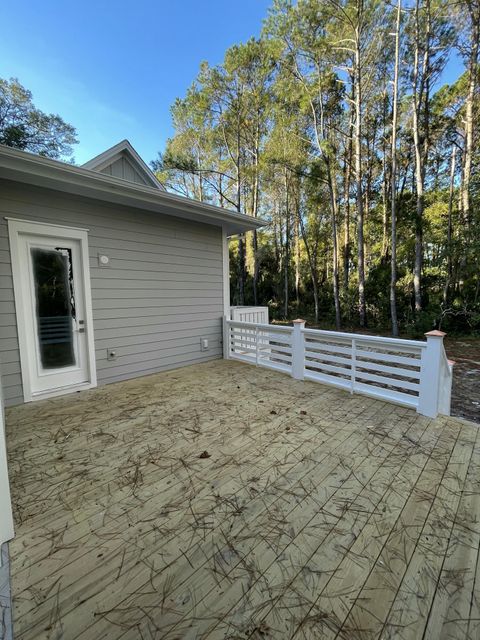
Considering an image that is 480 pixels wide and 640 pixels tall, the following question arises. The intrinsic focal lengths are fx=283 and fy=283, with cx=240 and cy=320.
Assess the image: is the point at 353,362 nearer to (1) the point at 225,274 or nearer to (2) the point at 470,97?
(1) the point at 225,274

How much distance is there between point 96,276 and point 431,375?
13.4 ft

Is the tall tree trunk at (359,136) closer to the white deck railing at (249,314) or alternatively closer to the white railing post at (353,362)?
the white deck railing at (249,314)

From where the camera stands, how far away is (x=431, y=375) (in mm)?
2770

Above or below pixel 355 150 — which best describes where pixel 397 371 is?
below

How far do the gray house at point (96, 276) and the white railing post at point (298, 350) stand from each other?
1.80 m

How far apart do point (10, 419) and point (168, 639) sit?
2.77m

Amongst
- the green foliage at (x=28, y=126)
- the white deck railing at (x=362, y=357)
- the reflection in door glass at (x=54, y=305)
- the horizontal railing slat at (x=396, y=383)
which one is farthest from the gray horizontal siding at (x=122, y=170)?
the green foliage at (x=28, y=126)

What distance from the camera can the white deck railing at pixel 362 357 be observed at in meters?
2.80

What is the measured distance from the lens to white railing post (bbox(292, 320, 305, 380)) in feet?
13.0

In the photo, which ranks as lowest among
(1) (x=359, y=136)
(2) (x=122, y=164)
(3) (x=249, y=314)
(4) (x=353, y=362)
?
(4) (x=353, y=362)

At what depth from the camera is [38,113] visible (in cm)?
1342

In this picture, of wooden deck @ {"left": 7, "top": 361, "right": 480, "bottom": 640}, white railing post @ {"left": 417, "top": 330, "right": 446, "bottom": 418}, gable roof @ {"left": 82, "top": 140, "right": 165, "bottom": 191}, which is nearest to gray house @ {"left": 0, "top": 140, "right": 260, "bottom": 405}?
gable roof @ {"left": 82, "top": 140, "right": 165, "bottom": 191}

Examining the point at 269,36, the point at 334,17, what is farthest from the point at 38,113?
the point at 334,17

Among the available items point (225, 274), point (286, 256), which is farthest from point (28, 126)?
point (225, 274)
